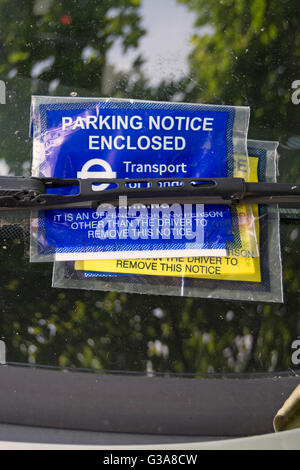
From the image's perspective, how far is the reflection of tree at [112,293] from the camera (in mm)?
2062

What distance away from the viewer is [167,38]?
2043 millimetres

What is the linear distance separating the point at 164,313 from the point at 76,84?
0.87 metres

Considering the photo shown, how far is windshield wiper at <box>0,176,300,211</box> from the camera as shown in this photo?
200 centimetres

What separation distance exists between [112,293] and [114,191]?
364 millimetres

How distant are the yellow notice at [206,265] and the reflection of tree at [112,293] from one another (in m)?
0.10
